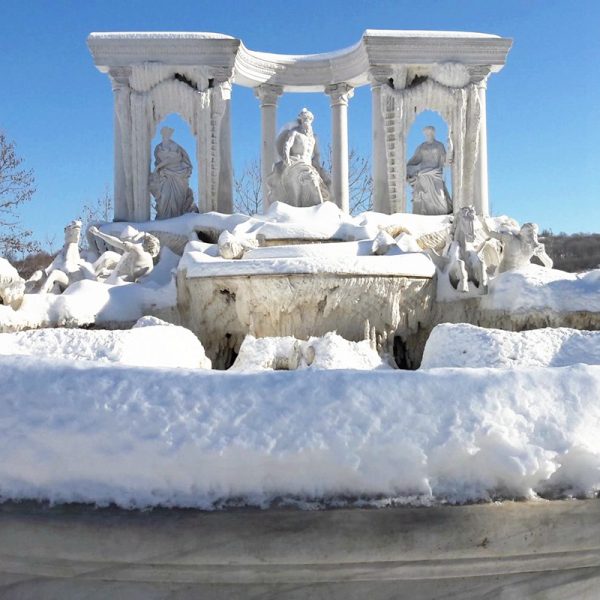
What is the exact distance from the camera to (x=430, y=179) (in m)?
14.3

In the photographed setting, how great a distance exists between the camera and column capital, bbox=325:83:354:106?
16.1m

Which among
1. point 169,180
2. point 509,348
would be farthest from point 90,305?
point 169,180

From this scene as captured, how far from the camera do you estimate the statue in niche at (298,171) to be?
12.8 m

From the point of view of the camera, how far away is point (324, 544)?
71.6 inches

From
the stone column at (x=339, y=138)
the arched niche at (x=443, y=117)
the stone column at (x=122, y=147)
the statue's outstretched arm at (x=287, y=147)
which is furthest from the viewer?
the stone column at (x=339, y=138)

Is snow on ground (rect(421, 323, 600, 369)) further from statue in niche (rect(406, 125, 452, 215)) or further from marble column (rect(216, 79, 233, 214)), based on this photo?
marble column (rect(216, 79, 233, 214))

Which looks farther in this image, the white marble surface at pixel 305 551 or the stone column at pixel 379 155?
the stone column at pixel 379 155

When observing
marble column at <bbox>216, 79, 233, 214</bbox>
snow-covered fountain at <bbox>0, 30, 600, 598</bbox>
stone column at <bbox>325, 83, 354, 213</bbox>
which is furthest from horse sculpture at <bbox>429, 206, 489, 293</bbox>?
stone column at <bbox>325, 83, 354, 213</bbox>

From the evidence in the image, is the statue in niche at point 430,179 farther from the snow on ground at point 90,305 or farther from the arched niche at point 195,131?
the snow on ground at point 90,305

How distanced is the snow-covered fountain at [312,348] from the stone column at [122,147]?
0.13 ft

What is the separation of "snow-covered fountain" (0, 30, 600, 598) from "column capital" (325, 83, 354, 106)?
0.05 m

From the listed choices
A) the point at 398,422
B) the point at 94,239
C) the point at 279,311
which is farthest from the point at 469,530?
the point at 94,239

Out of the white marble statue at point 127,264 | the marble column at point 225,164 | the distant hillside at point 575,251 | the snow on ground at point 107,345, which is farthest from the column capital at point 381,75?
the distant hillside at point 575,251

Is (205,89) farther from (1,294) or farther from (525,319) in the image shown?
(525,319)
